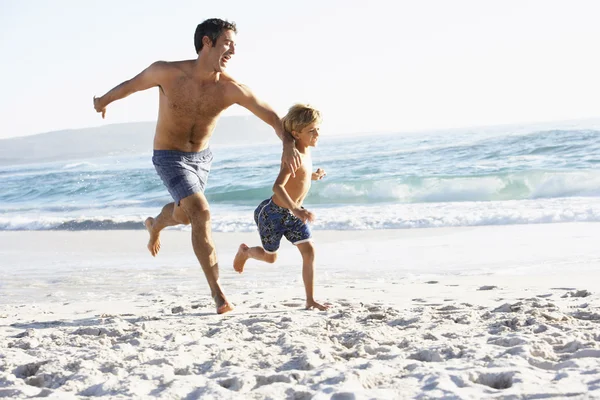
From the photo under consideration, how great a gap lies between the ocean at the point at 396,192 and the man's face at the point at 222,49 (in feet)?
18.3

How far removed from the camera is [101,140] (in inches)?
2606

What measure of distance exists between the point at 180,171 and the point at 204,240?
466 mm

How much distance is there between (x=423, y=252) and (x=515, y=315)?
11.4 ft

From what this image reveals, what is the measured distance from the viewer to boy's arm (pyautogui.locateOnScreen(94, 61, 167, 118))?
4.88m

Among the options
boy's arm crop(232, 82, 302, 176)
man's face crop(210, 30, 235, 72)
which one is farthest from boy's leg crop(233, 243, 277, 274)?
man's face crop(210, 30, 235, 72)

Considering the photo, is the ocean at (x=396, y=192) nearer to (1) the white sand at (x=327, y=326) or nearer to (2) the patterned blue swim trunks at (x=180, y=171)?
(1) the white sand at (x=327, y=326)

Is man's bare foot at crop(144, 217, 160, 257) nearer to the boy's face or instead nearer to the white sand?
the white sand

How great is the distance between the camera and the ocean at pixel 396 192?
1076 centimetres

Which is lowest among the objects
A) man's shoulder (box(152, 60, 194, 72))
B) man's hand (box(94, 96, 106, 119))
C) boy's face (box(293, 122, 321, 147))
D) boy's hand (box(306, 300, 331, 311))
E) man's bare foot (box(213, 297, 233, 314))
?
boy's hand (box(306, 300, 331, 311))

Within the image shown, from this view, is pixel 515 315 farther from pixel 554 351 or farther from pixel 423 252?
pixel 423 252

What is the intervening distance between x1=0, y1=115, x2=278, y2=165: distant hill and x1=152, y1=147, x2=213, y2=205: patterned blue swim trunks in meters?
54.1

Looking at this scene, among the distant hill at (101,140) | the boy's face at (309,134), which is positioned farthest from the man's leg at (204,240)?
the distant hill at (101,140)

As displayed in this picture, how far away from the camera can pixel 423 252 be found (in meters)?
7.56

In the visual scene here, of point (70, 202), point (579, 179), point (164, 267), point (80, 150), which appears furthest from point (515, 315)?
point (80, 150)
